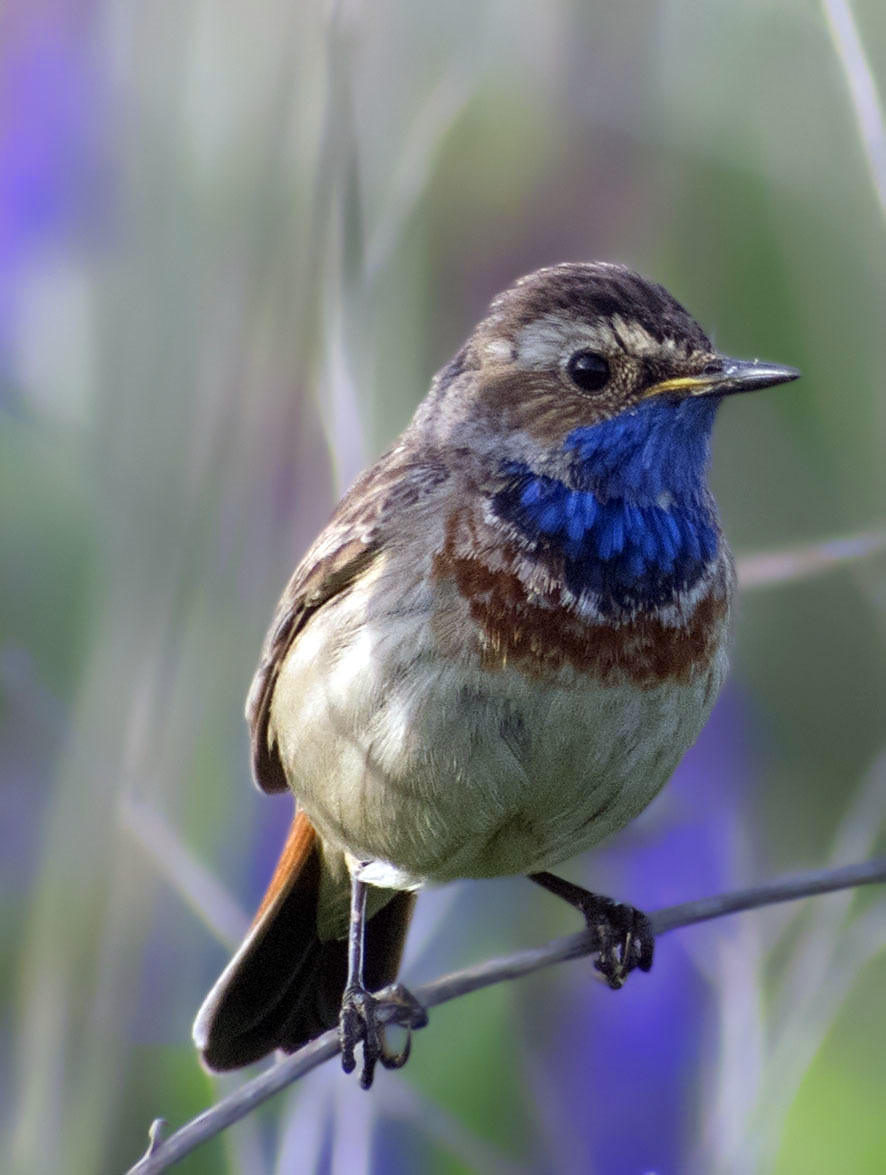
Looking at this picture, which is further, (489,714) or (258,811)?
(258,811)

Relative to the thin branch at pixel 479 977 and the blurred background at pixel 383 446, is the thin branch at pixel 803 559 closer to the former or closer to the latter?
the blurred background at pixel 383 446

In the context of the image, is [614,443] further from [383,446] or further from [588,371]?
[383,446]

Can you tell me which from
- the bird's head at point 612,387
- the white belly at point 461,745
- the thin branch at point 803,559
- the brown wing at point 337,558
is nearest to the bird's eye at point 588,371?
the bird's head at point 612,387

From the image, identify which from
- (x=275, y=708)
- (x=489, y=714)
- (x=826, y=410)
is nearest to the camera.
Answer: (x=489, y=714)

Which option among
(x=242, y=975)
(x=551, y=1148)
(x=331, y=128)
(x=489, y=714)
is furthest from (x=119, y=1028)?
(x=331, y=128)

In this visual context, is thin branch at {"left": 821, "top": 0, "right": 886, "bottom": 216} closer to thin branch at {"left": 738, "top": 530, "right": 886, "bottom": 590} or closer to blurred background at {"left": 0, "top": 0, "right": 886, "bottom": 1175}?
blurred background at {"left": 0, "top": 0, "right": 886, "bottom": 1175}

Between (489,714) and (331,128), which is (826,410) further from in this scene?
(489,714)

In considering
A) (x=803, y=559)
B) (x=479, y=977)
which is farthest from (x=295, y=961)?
(x=803, y=559)
